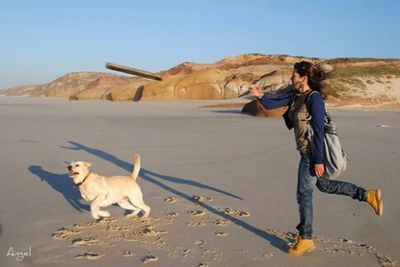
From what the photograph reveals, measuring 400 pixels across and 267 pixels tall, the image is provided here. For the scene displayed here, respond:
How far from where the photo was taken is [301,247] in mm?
4270

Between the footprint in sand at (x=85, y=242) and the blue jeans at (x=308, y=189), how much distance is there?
77.0 inches

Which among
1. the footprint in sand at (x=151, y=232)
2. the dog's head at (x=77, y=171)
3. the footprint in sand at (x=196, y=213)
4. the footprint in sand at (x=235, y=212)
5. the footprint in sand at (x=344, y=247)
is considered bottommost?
the footprint in sand at (x=344, y=247)

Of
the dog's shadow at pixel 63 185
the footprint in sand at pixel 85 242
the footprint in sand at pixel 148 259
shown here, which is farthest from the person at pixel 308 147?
the dog's shadow at pixel 63 185

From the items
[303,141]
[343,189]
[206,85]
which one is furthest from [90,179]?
[206,85]

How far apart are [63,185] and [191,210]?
214 cm

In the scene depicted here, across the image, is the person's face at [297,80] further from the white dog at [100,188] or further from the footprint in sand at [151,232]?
the white dog at [100,188]

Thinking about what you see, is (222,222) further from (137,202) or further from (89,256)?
(89,256)

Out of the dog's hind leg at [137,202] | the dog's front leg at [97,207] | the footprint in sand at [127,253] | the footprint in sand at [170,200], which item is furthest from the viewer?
the footprint in sand at [170,200]

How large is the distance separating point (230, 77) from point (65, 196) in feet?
115

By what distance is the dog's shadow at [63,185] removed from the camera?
5787 mm

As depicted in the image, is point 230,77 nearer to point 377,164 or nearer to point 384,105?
point 384,105

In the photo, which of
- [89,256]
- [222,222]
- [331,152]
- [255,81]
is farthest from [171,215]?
[255,81]

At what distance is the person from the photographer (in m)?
4.17

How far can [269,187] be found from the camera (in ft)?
22.5
